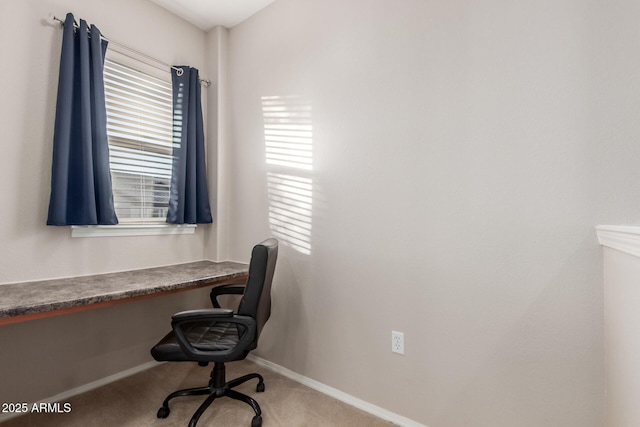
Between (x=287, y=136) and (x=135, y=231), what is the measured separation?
132 centimetres

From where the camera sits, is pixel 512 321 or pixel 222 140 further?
pixel 222 140

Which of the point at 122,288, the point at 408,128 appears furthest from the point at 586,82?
the point at 122,288

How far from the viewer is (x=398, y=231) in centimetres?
177

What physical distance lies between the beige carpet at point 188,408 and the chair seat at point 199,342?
44 cm

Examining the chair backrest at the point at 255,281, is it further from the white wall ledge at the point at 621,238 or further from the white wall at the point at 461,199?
the white wall ledge at the point at 621,238

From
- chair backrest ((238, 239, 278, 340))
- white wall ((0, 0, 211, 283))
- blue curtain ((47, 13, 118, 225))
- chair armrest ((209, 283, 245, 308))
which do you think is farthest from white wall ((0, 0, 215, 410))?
chair backrest ((238, 239, 278, 340))

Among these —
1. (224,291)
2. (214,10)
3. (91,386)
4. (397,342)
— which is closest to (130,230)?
(224,291)

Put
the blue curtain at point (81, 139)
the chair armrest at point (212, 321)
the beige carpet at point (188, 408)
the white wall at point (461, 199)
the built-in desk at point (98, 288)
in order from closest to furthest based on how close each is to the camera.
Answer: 1. the white wall at point (461, 199)
2. the built-in desk at point (98, 288)
3. the chair armrest at point (212, 321)
4. the beige carpet at point (188, 408)
5. the blue curtain at point (81, 139)

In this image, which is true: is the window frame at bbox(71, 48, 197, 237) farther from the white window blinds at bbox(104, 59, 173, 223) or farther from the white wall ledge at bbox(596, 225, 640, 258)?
the white wall ledge at bbox(596, 225, 640, 258)

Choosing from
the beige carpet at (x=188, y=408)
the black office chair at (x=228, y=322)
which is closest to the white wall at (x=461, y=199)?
the beige carpet at (x=188, y=408)

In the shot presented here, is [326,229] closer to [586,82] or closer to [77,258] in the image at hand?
[586,82]

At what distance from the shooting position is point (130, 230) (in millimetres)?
2270

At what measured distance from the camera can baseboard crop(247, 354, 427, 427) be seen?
173cm

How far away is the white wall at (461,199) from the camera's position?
1.26 metres
